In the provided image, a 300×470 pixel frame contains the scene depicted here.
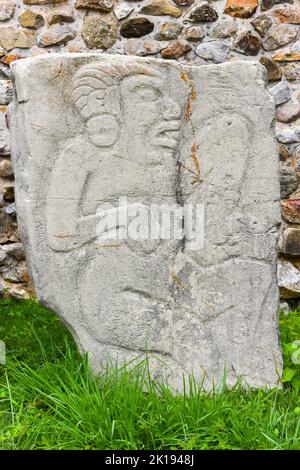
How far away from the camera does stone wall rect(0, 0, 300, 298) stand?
3.96 metres

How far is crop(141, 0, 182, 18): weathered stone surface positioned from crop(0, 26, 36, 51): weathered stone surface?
30.3 inches

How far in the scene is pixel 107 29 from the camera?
3969mm

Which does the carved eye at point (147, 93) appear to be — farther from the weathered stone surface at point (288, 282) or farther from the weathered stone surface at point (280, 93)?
the weathered stone surface at point (288, 282)

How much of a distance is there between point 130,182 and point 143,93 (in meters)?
0.36

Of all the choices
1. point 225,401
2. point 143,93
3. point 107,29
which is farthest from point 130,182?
point 107,29

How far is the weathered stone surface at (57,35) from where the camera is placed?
396cm

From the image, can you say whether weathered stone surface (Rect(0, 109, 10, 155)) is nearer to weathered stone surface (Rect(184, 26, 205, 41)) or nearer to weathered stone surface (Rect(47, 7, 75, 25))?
weathered stone surface (Rect(47, 7, 75, 25))

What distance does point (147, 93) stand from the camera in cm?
253


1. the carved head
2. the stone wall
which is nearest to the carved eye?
the carved head

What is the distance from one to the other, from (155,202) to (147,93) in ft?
1.46

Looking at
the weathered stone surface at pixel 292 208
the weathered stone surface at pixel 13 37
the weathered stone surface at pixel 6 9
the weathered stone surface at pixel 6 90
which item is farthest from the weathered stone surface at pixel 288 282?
the weathered stone surface at pixel 6 9

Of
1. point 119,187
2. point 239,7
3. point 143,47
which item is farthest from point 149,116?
Answer: point 239,7

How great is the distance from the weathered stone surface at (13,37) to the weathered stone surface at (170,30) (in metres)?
0.87

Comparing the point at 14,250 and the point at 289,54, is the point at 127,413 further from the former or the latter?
the point at 289,54
